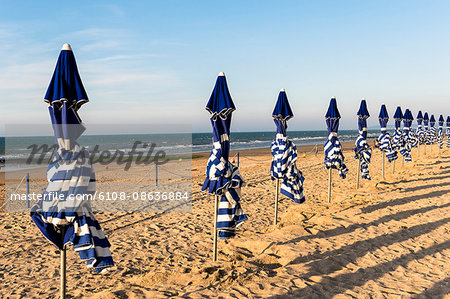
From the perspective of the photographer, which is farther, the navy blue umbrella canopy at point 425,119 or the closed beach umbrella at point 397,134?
the navy blue umbrella canopy at point 425,119

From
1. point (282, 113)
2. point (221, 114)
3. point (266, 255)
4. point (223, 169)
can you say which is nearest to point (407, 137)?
point (282, 113)

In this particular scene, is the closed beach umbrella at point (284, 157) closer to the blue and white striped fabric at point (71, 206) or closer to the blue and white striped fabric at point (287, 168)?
the blue and white striped fabric at point (287, 168)

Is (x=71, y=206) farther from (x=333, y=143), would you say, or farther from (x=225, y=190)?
(x=333, y=143)

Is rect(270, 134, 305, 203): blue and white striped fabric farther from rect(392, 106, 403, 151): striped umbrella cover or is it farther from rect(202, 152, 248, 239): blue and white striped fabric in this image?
rect(392, 106, 403, 151): striped umbrella cover

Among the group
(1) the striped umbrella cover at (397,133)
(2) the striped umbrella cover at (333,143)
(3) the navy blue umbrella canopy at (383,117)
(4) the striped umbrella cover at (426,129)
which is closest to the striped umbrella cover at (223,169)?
(2) the striped umbrella cover at (333,143)

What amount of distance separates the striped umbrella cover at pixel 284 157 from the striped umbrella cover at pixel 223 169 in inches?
89.3

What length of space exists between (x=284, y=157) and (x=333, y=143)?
311 centimetres

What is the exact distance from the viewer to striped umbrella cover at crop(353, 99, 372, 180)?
12.5m

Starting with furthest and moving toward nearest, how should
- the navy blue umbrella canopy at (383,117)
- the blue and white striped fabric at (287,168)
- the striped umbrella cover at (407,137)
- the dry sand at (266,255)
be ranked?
the striped umbrella cover at (407,137), the navy blue umbrella canopy at (383,117), the blue and white striped fabric at (287,168), the dry sand at (266,255)

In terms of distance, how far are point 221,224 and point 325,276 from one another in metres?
1.97

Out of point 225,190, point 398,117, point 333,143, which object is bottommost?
point 225,190

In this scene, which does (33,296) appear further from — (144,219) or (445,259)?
(445,259)

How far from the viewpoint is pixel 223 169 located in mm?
5637

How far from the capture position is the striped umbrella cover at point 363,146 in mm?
12461
